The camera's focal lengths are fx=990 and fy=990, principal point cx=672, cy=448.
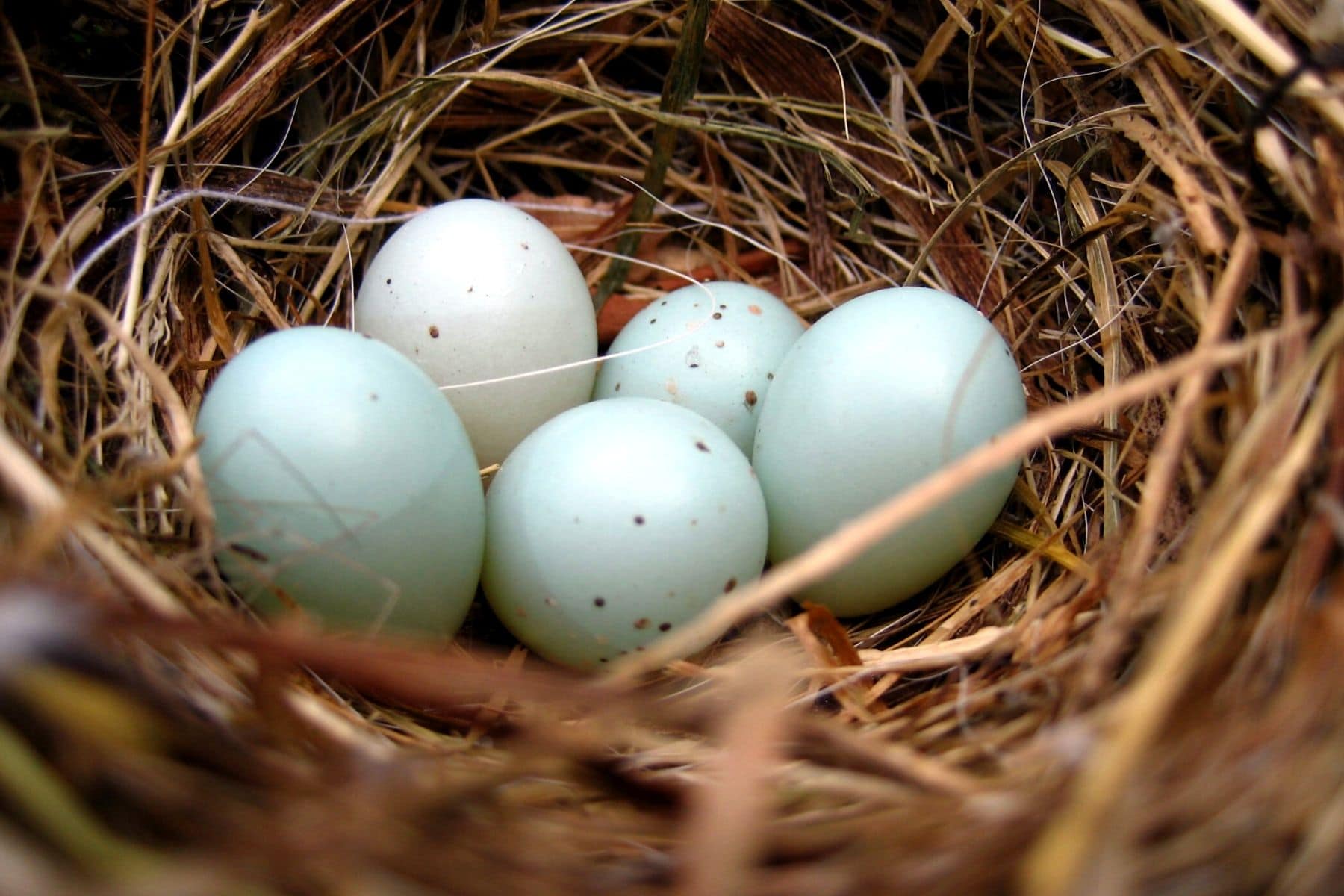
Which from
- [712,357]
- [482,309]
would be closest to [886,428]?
[712,357]

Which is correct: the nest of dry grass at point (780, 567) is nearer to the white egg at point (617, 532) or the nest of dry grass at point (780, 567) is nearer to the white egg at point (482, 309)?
the white egg at point (617, 532)

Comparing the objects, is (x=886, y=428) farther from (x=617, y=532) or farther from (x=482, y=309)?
(x=482, y=309)

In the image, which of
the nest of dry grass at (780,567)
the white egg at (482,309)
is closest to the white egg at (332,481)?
the nest of dry grass at (780,567)

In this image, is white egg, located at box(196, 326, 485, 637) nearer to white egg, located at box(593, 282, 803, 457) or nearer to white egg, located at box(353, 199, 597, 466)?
white egg, located at box(353, 199, 597, 466)

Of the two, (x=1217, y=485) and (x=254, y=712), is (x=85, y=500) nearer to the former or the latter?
(x=254, y=712)

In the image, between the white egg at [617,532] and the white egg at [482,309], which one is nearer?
the white egg at [617,532]

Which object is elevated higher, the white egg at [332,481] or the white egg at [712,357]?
A: the white egg at [712,357]
